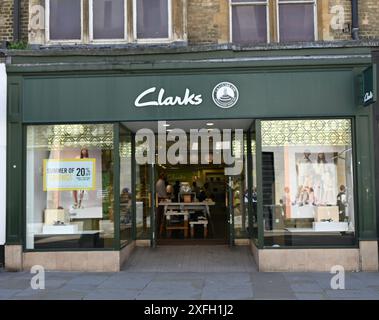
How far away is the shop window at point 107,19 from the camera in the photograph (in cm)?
1166

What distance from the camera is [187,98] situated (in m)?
10.9

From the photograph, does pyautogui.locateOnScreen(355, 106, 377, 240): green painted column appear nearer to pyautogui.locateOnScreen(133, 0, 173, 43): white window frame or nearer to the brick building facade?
the brick building facade

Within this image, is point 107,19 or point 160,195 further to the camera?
point 160,195

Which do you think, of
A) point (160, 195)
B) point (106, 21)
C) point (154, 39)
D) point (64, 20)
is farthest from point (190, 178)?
point (64, 20)

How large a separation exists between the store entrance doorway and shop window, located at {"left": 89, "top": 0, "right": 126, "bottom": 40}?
212 cm

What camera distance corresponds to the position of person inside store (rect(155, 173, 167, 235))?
13.8m

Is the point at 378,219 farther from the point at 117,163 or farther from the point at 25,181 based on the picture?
the point at 25,181

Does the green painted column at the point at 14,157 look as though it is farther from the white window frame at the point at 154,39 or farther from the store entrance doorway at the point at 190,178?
the white window frame at the point at 154,39

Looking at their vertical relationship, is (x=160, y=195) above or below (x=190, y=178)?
below

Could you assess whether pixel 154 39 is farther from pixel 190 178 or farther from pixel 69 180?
pixel 190 178

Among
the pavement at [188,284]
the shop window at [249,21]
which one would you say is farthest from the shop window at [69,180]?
Result: the shop window at [249,21]

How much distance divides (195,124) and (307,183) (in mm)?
2777

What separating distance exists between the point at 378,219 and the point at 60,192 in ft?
22.2

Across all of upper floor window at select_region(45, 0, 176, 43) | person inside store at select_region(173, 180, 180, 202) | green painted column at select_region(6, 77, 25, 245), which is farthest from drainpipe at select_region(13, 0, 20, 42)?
person inside store at select_region(173, 180, 180, 202)
